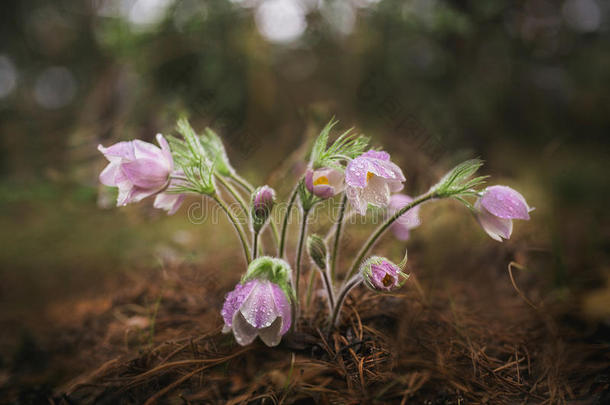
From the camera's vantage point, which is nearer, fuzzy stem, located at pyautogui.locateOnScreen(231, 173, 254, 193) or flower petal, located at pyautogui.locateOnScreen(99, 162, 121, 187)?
flower petal, located at pyautogui.locateOnScreen(99, 162, 121, 187)

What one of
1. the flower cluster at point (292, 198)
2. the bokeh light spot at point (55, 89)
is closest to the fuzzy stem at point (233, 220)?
the flower cluster at point (292, 198)

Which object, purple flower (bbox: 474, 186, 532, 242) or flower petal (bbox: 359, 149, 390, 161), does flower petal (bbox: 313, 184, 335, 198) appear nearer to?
flower petal (bbox: 359, 149, 390, 161)

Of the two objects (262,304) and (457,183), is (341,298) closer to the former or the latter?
(262,304)

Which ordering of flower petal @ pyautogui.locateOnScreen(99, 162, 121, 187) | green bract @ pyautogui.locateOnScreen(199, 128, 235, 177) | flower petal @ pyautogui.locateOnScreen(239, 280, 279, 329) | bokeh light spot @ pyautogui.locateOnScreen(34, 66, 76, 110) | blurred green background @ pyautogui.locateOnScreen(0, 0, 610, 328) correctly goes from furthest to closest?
bokeh light spot @ pyautogui.locateOnScreen(34, 66, 76, 110), blurred green background @ pyautogui.locateOnScreen(0, 0, 610, 328), green bract @ pyautogui.locateOnScreen(199, 128, 235, 177), flower petal @ pyautogui.locateOnScreen(99, 162, 121, 187), flower petal @ pyautogui.locateOnScreen(239, 280, 279, 329)

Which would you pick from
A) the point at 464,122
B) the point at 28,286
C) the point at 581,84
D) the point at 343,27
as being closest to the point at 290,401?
the point at 28,286

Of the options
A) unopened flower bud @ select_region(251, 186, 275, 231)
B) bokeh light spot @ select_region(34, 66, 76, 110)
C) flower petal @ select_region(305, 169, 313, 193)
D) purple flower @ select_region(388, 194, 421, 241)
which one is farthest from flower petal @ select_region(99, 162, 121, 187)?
bokeh light spot @ select_region(34, 66, 76, 110)

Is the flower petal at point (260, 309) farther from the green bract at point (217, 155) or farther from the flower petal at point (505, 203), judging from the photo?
the flower petal at point (505, 203)
